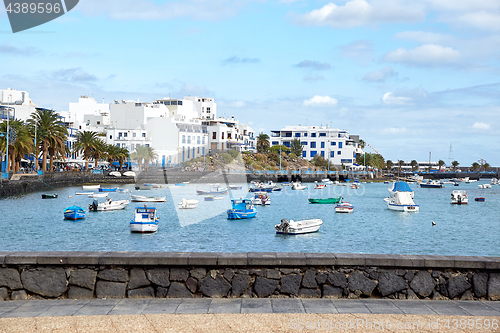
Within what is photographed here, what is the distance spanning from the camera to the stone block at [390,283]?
8.97m

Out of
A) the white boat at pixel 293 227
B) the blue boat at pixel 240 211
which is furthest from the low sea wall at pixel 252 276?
the blue boat at pixel 240 211

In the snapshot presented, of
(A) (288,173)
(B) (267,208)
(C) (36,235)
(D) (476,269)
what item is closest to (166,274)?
(D) (476,269)

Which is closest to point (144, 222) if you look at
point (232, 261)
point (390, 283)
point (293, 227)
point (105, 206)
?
point (293, 227)

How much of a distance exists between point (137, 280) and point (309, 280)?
3165 mm

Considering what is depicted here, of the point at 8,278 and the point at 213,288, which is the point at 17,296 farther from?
the point at 213,288

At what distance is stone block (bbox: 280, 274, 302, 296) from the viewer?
8961 mm

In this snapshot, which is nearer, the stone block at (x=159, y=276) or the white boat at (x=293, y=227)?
the stone block at (x=159, y=276)

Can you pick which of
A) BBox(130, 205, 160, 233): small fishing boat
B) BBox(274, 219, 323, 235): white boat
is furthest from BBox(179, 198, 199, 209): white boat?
BBox(274, 219, 323, 235): white boat

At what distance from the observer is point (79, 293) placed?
8852 mm

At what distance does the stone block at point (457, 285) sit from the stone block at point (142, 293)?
546 cm

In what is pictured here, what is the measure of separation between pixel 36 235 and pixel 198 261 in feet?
125

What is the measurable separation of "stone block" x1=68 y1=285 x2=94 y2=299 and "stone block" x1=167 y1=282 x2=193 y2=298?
4.71 ft

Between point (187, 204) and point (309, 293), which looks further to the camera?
point (187, 204)

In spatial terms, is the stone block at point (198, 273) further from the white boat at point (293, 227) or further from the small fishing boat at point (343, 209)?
the small fishing boat at point (343, 209)
